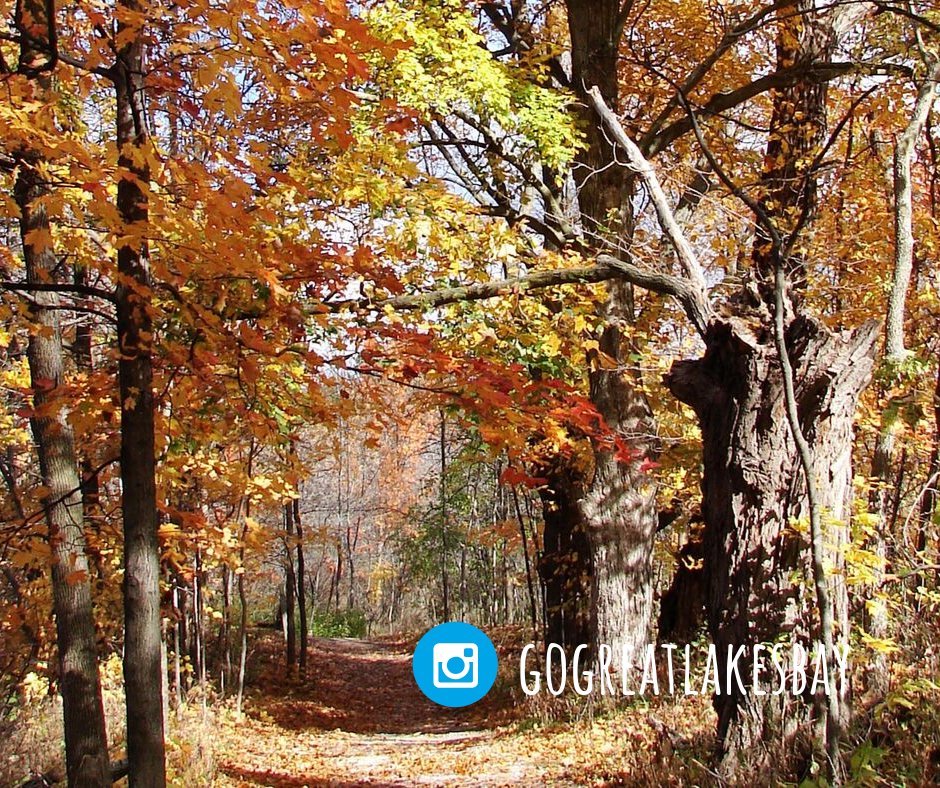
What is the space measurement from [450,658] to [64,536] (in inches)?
572

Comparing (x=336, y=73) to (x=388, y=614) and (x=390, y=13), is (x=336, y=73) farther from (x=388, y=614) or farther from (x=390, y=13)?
(x=388, y=614)

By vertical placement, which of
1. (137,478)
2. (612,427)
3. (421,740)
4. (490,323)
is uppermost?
(490,323)

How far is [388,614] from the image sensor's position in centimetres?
4209

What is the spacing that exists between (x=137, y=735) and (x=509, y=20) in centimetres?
901

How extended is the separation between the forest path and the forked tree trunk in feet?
10.5

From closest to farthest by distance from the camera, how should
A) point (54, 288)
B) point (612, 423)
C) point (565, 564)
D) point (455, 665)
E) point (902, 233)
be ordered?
point (54, 288), point (902, 233), point (612, 423), point (565, 564), point (455, 665)

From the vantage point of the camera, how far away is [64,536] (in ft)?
17.1

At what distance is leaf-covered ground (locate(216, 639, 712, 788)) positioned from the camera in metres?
6.82

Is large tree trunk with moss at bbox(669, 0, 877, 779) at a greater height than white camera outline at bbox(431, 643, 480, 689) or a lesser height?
greater

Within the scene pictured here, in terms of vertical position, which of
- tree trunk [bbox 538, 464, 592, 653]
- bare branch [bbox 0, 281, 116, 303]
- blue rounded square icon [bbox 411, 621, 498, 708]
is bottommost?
blue rounded square icon [bbox 411, 621, 498, 708]

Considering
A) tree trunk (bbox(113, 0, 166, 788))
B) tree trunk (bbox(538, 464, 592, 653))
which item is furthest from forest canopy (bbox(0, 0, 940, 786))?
tree trunk (bbox(538, 464, 592, 653))

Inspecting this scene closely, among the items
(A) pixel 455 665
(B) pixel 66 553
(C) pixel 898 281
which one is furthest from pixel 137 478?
(A) pixel 455 665

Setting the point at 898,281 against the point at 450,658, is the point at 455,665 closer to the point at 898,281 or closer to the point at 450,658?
the point at 450,658

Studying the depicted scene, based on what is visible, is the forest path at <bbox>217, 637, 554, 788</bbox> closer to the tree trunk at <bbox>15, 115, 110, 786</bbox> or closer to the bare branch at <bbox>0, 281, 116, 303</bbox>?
the tree trunk at <bbox>15, 115, 110, 786</bbox>
